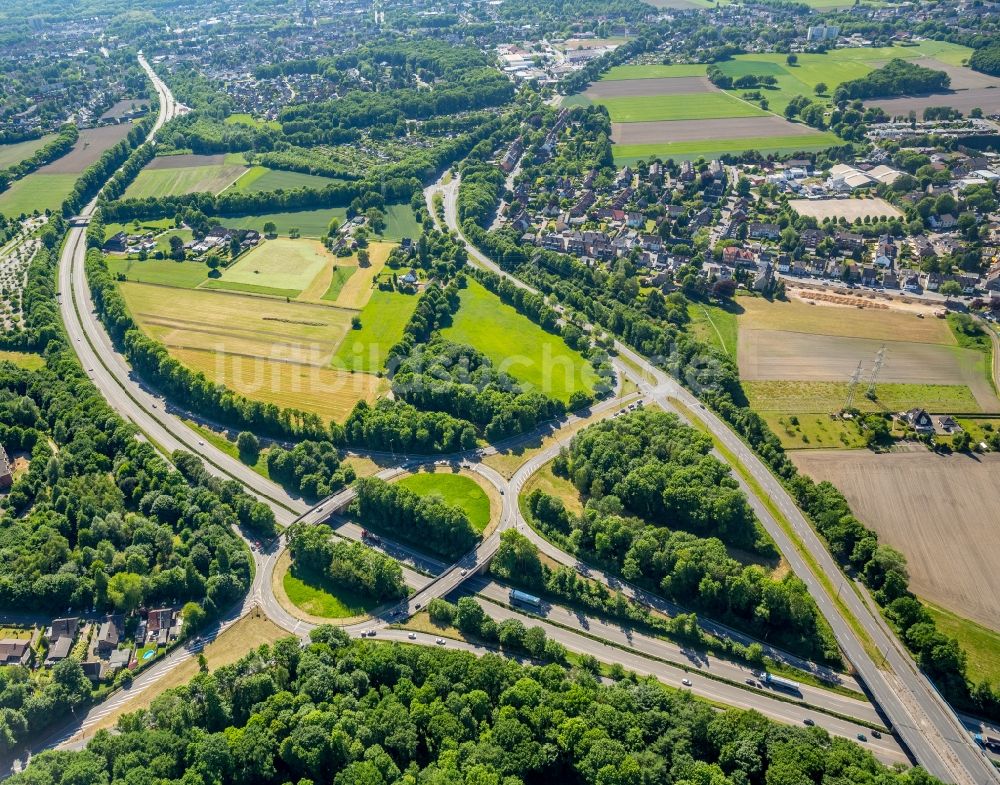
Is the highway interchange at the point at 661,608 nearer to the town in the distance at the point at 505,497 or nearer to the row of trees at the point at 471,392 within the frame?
the town in the distance at the point at 505,497

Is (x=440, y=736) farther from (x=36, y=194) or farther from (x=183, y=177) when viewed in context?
(x=36, y=194)

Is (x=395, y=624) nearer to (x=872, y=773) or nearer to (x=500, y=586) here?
(x=500, y=586)

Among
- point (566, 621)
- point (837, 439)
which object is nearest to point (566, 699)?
point (566, 621)

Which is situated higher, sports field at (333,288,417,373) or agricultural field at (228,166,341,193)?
agricultural field at (228,166,341,193)

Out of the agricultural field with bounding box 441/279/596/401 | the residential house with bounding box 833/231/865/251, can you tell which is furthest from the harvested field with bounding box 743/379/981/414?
the residential house with bounding box 833/231/865/251

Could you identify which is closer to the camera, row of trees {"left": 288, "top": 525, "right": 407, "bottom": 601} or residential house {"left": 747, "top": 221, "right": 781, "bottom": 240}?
row of trees {"left": 288, "top": 525, "right": 407, "bottom": 601}

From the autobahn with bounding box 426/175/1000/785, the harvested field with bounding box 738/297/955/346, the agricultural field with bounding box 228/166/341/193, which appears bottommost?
the autobahn with bounding box 426/175/1000/785

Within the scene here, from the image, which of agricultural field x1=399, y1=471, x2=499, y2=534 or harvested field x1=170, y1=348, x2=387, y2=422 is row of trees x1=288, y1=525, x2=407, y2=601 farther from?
harvested field x1=170, y1=348, x2=387, y2=422

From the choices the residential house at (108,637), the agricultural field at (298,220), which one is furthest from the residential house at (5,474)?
the agricultural field at (298,220)
